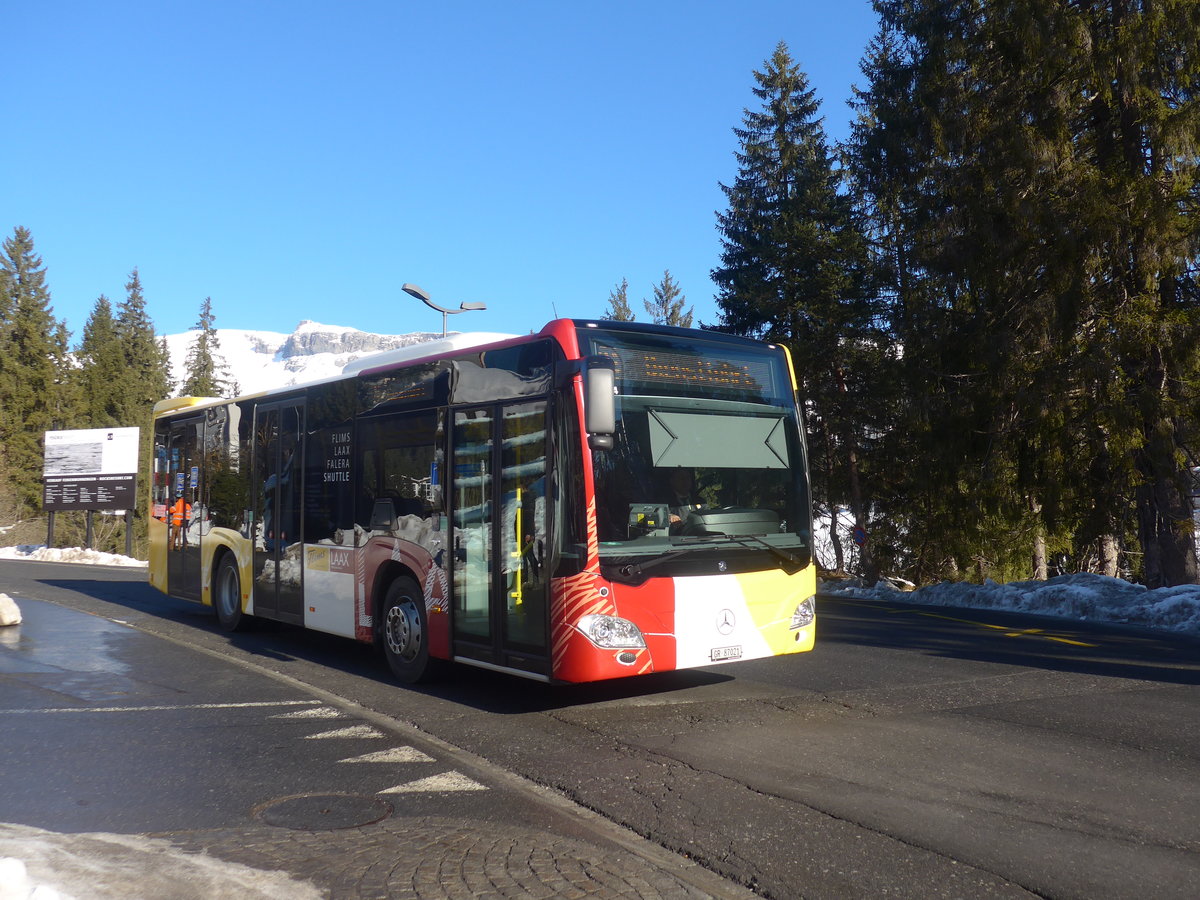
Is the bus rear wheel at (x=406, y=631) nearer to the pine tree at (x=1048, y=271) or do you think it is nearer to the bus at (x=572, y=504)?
Result: the bus at (x=572, y=504)

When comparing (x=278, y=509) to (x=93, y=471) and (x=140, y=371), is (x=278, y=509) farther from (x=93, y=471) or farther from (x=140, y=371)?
(x=140, y=371)

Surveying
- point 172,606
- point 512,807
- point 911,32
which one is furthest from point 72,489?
point 512,807

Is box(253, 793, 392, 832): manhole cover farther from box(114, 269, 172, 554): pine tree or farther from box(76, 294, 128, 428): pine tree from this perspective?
box(76, 294, 128, 428): pine tree

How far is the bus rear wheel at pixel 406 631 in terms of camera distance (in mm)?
8898

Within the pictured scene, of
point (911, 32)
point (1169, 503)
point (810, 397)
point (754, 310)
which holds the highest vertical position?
point (911, 32)

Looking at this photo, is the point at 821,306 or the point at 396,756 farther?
the point at 821,306

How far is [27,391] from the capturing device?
6825 cm

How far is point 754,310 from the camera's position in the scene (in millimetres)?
30250

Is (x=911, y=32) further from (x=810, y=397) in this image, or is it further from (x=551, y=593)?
(x=551, y=593)

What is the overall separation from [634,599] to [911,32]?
729 inches

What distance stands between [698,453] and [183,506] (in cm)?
927

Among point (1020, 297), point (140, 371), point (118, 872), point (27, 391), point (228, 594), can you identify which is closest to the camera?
point (118, 872)

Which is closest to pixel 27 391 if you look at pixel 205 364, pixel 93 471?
pixel 205 364

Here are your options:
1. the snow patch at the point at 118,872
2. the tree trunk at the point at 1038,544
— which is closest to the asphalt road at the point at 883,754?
the snow patch at the point at 118,872
